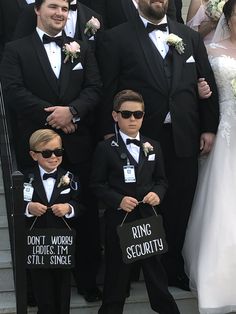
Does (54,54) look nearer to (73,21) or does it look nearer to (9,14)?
(73,21)

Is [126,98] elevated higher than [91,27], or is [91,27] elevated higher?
[91,27]

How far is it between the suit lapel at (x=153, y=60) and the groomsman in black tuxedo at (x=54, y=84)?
395 millimetres

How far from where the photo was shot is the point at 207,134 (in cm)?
485

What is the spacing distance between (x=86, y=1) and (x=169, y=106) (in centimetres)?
146

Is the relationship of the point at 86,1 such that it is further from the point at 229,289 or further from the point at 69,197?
the point at 229,289

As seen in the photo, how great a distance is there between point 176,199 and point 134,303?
0.88 m

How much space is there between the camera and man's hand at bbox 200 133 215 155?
15.9 feet

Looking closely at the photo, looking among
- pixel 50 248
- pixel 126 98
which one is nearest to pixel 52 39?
pixel 126 98

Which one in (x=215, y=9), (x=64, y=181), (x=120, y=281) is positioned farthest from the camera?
(x=215, y=9)

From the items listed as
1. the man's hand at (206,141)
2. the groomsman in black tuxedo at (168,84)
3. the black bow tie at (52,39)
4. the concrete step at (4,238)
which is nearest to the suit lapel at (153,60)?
the groomsman in black tuxedo at (168,84)

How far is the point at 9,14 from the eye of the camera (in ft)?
16.9

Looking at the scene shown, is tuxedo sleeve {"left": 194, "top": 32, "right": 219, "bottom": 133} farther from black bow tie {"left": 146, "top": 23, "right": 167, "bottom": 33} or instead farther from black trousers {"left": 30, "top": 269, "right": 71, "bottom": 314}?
black trousers {"left": 30, "top": 269, "right": 71, "bottom": 314}

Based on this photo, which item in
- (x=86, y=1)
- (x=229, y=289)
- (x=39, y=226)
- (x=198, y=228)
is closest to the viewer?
(x=39, y=226)

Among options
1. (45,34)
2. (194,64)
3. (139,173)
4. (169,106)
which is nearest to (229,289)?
(139,173)
